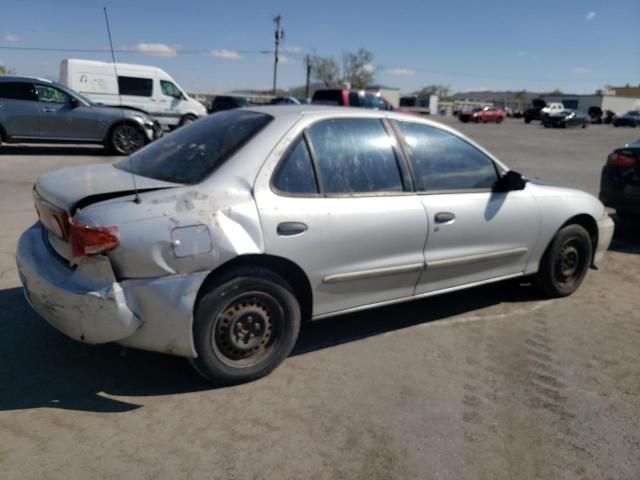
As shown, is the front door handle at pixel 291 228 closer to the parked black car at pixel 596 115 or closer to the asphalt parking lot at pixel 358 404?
the asphalt parking lot at pixel 358 404

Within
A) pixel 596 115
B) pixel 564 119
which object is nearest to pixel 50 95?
pixel 564 119

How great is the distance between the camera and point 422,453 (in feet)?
8.64

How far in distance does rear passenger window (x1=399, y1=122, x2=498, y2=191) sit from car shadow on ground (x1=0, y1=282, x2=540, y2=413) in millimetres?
1087

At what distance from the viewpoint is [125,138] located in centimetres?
1291

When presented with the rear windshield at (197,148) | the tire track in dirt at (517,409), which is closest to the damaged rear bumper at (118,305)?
the rear windshield at (197,148)

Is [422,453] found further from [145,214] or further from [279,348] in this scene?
[145,214]

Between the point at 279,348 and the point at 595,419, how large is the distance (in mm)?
1801

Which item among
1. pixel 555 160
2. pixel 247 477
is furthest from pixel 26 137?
pixel 555 160

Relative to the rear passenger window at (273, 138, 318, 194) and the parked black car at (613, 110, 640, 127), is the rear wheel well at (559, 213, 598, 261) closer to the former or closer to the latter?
the rear passenger window at (273, 138, 318, 194)

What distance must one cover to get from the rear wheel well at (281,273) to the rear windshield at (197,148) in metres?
0.51

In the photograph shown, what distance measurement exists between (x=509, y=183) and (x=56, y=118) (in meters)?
11.2

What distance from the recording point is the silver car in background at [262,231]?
275 cm

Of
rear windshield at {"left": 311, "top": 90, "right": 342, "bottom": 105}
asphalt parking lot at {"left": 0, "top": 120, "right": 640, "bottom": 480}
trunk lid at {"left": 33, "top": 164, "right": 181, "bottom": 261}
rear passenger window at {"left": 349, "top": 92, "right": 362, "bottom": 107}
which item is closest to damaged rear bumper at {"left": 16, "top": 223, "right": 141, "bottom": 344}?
trunk lid at {"left": 33, "top": 164, "right": 181, "bottom": 261}

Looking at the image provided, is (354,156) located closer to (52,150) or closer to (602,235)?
(602,235)
